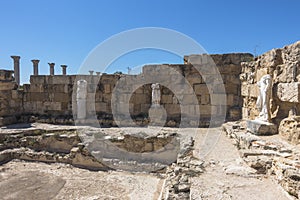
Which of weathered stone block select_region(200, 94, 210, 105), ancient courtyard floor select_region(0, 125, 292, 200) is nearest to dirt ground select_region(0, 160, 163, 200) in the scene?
ancient courtyard floor select_region(0, 125, 292, 200)

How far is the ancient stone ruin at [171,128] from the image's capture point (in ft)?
12.9

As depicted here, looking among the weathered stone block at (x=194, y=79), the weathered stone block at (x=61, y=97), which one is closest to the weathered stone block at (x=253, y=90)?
the weathered stone block at (x=194, y=79)

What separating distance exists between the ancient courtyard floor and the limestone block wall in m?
1.66

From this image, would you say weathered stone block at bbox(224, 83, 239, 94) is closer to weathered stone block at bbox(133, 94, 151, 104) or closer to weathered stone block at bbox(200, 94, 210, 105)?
weathered stone block at bbox(200, 94, 210, 105)

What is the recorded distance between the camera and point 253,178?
365 cm

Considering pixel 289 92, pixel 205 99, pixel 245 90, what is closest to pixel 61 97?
pixel 205 99

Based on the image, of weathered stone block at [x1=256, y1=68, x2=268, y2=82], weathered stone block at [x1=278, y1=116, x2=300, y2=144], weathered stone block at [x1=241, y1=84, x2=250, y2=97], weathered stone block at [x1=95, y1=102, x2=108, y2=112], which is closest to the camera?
weathered stone block at [x1=278, y1=116, x2=300, y2=144]

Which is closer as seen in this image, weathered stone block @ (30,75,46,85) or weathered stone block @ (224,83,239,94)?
weathered stone block @ (224,83,239,94)

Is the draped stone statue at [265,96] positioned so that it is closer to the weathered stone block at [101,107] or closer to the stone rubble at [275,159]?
the stone rubble at [275,159]

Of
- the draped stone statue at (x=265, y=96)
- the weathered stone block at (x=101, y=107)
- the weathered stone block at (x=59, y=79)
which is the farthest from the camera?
the weathered stone block at (x=59, y=79)

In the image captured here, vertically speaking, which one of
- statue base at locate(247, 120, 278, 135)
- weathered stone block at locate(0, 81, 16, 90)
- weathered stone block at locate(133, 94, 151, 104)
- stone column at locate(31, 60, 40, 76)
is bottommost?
statue base at locate(247, 120, 278, 135)

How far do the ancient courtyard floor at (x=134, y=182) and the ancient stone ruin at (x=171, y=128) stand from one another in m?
0.03

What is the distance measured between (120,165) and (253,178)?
14.4 feet

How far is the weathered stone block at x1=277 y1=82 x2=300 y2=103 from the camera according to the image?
539 centimetres
